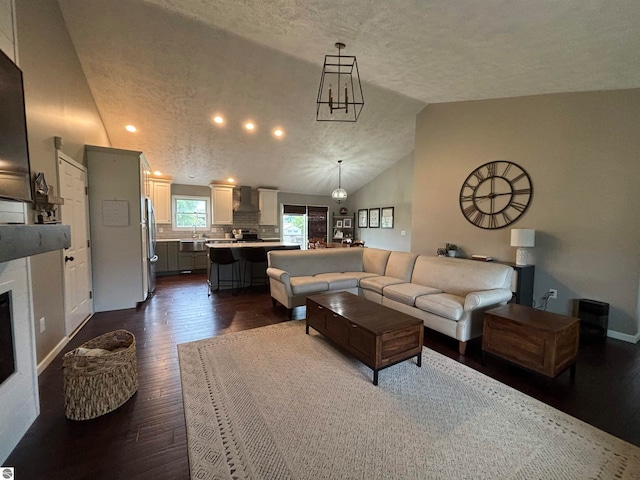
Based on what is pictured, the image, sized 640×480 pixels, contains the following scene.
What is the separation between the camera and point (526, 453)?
1542 mm

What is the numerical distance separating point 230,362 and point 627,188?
4716mm

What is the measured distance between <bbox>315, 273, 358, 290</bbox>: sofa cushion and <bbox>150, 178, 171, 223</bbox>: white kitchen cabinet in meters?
4.99

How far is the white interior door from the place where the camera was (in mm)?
2963

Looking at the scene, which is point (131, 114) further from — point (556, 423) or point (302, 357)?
point (556, 423)

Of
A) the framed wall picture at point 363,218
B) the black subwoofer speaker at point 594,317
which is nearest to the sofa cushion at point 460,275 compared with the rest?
the black subwoofer speaker at point 594,317

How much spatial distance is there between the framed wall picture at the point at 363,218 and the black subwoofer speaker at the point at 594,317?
5910 millimetres

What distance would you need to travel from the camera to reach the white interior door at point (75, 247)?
9.72 ft

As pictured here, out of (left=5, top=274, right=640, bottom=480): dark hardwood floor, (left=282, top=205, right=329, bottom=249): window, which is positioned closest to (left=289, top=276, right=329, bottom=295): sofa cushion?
(left=5, top=274, right=640, bottom=480): dark hardwood floor

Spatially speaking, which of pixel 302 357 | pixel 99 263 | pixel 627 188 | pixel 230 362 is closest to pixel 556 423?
pixel 302 357

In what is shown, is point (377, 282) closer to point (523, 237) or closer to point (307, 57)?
point (523, 237)

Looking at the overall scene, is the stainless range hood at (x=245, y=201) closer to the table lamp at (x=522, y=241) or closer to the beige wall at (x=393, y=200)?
the beige wall at (x=393, y=200)

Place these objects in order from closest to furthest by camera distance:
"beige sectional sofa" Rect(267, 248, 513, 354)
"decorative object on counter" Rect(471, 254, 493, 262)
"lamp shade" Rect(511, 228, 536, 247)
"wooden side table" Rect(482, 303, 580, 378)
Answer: "wooden side table" Rect(482, 303, 580, 378) < "beige sectional sofa" Rect(267, 248, 513, 354) < "lamp shade" Rect(511, 228, 536, 247) < "decorative object on counter" Rect(471, 254, 493, 262)

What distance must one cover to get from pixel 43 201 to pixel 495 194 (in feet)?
17.6

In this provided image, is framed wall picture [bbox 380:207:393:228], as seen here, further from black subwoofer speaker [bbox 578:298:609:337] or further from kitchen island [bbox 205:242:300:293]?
black subwoofer speaker [bbox 578:298:609:337]
